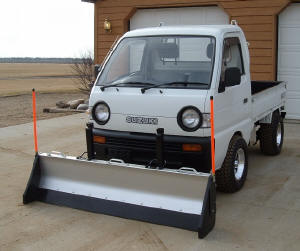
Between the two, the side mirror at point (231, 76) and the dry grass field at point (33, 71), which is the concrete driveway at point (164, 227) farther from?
the dry grass field at point (33, 71)

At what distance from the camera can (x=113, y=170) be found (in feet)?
17.7

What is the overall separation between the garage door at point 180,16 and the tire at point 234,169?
6.70 metres

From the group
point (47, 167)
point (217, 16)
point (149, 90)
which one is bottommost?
point (47, 167)

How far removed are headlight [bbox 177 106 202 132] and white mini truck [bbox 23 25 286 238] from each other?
0.01 metres

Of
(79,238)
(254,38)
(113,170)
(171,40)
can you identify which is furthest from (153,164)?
(254,38)

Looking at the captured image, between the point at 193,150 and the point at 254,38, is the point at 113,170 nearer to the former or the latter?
the point at 193,150

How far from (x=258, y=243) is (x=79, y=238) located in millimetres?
1703

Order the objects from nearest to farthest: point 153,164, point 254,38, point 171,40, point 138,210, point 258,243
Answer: point 258,243
point 138,210
point 153,164
point 171,40
point 254,38

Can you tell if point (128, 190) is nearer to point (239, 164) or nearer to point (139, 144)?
point (139, 144)

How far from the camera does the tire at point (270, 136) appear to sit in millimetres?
7988

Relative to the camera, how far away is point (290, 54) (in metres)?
11.7

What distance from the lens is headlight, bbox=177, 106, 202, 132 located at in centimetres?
532

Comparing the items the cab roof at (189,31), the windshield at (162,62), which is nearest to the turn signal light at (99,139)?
the windshield at (162,62)

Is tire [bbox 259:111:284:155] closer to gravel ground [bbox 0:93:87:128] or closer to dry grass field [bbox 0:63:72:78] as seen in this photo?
gravel ground [bbox 0:93:87:128]
